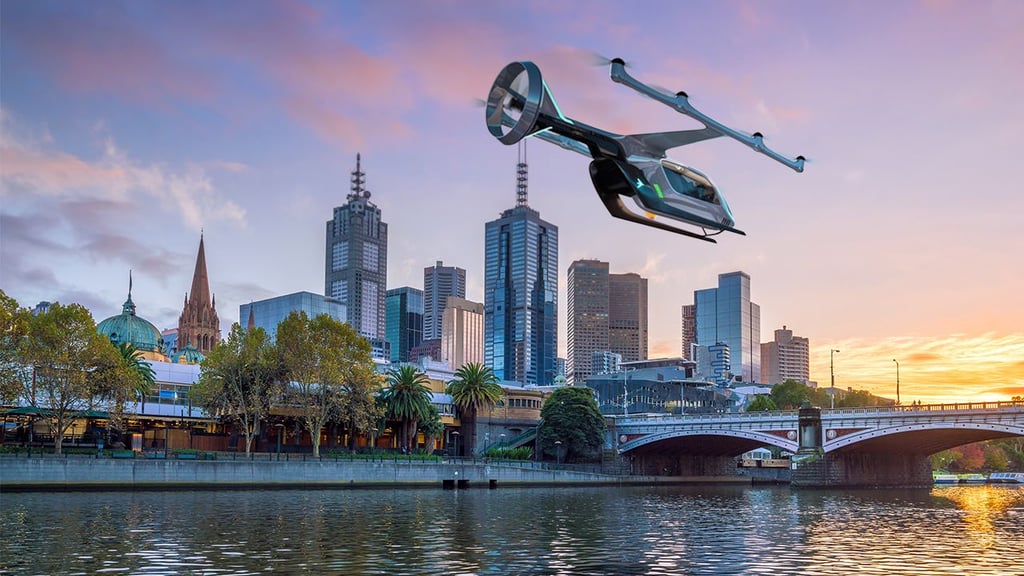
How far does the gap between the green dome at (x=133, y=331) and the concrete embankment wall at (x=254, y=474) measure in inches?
2234

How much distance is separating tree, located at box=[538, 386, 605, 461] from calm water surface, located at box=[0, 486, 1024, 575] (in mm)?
52816

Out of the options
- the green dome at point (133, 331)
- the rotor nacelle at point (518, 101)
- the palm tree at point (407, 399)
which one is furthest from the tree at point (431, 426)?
the rotor nacelle at point (518, 101)

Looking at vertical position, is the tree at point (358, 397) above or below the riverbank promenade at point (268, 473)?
above

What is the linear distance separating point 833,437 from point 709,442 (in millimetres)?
23590

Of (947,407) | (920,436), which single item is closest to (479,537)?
(947,407)

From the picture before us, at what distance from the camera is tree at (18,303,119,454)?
88875 millimetres

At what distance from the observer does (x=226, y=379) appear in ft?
357

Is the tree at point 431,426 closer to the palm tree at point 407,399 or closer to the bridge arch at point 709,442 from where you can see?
the palm tree at point 407,399

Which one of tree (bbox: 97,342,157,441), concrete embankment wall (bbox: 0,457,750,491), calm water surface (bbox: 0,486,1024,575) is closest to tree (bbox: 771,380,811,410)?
concrete embankment wall (bbox: 0,457,750,491)

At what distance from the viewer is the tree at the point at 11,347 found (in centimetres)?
8744

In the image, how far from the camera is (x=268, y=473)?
95.3 meters

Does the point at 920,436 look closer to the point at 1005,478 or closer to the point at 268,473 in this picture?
the point at 1005,478

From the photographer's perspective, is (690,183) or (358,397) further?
(358,397)

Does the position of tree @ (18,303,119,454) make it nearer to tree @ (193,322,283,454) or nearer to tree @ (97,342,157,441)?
tree @ (97,342,157,441)
